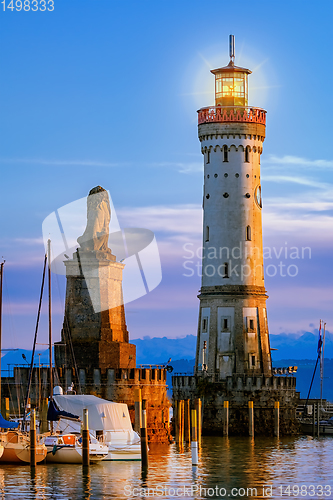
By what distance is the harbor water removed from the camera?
6119 centimetres

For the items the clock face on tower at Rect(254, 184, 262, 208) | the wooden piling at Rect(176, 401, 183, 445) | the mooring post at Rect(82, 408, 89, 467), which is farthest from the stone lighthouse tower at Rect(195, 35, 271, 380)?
the mooring post at Rect(82, 408, 89, 467)

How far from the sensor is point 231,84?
4316 inches

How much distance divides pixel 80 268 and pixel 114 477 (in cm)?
2402

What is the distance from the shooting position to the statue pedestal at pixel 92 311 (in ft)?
287

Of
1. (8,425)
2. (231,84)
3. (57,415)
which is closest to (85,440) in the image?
(57,415)

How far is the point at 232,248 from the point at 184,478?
40.2 m

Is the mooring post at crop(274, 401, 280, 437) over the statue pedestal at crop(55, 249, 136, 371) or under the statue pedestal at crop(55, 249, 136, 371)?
under

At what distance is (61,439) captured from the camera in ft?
231

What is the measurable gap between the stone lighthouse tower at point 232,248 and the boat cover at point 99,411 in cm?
3111

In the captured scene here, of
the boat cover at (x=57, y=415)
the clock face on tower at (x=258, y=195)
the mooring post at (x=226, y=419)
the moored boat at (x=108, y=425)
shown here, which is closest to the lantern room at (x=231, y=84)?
the clock face on tower at (x=258, y=195)

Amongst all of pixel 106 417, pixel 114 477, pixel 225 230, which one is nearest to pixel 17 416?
pixel 106 417

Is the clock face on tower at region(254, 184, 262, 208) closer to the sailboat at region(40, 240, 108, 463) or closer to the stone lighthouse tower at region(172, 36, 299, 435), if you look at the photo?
the stone lighthouse tower at region(172, 36, 299, 435)

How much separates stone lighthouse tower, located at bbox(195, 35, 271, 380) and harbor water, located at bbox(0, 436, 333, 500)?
22382mm

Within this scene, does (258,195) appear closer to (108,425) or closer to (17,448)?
(108,425)
